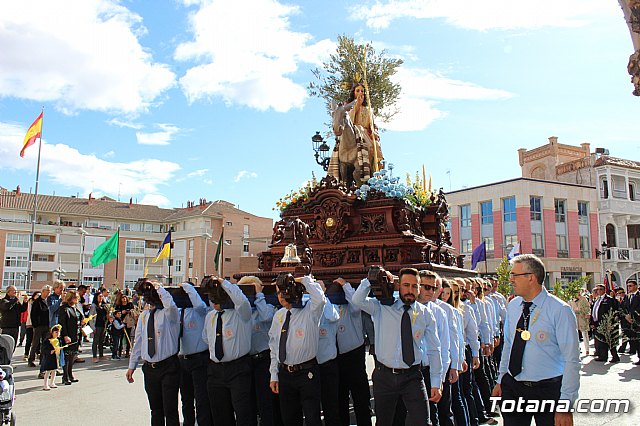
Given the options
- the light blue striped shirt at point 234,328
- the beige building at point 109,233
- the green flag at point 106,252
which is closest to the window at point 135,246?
the beige building at point 109,233

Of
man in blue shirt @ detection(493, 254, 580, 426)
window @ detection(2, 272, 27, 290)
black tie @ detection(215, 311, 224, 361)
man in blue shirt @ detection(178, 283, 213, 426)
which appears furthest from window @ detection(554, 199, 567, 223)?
window @ detection(2, 272, 27, 290)

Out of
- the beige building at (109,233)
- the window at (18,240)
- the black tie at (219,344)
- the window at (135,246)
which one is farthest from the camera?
the window at (135,246)

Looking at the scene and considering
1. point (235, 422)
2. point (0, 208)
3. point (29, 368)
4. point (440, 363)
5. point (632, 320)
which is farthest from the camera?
point (0, 208)

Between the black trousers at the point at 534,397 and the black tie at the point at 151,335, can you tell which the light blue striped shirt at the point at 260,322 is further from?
the black trousers at the point at 534,397

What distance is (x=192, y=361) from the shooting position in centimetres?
688

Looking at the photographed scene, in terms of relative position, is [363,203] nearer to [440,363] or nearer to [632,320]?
[440,363]

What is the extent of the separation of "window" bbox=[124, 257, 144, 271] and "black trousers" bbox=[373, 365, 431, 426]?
2556 inches

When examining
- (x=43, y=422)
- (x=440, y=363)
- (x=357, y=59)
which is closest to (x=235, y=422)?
(x=440, y=363)

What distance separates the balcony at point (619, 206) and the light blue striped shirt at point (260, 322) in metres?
42.3

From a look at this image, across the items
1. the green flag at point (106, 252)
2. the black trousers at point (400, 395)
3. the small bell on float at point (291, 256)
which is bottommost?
the black trousers at point (400, 395)

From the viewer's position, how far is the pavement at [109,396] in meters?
7.76

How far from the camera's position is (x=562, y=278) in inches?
1622

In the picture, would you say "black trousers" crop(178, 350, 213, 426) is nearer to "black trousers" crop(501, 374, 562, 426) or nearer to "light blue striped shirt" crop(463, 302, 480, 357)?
"light blue striped shirt" crop(463, 302, 480, 357)

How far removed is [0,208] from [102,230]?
36.4 ft
